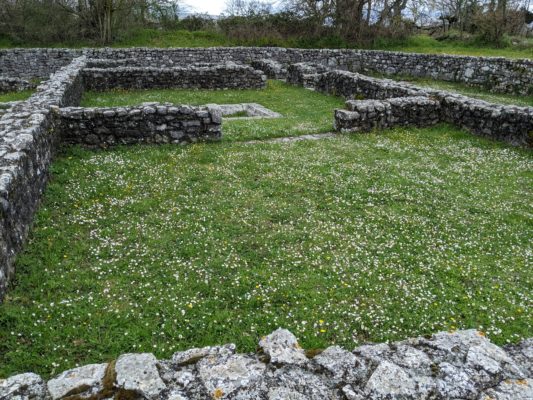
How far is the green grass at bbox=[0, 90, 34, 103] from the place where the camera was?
16516 mm

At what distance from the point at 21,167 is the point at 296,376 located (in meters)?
5.12

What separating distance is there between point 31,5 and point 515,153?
32869mm

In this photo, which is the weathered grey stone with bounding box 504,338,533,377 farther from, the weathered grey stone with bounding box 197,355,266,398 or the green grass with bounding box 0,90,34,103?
the green grass with bounding box 0,90,34,103

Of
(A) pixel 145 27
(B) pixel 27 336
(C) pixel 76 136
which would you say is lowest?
(B) pixel 27 336

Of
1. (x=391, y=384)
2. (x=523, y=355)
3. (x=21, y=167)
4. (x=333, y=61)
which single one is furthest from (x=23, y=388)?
(x=333, y=61)

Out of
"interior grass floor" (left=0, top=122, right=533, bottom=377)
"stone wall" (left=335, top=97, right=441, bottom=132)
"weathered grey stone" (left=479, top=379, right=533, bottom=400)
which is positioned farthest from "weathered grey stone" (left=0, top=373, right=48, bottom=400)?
"stone wall" (left=335, top=97, right=441, bottom=132)

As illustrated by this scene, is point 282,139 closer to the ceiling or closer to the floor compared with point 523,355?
closer to the ceiling

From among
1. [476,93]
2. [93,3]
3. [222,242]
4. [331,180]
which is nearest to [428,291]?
[222,242]

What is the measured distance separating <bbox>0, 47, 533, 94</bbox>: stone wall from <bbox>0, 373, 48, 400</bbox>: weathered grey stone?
22376mm

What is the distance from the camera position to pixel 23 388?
262cm

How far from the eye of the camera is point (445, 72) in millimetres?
23219

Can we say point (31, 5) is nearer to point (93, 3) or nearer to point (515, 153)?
point (93, 3)

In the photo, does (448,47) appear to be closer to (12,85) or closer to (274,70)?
(274,70)

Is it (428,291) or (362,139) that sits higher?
(362,139)
